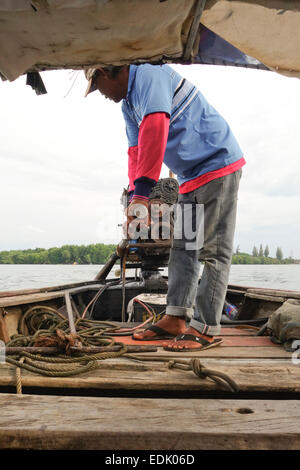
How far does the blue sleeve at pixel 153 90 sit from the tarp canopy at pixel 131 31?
0.70 metres

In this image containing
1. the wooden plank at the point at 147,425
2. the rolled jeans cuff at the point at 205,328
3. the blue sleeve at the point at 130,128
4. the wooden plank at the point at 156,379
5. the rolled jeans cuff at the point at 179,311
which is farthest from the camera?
the blue sleeve at the point at 130,128

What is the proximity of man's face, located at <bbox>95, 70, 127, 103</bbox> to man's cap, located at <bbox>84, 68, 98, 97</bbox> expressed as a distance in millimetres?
34

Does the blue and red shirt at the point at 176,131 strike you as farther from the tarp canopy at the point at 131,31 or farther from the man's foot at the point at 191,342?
the man's foot at the point at 191,342

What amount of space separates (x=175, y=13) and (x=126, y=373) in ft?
5.03

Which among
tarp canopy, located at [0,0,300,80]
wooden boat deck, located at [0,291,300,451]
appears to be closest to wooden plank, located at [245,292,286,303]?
wooden boat deck, located at [0,291,300,451]

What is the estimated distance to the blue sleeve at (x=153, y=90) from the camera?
212 centimetres

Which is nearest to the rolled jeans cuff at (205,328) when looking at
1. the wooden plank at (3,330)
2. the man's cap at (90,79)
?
the wooden plank at (3,330)

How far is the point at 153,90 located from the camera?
2133 millimetres

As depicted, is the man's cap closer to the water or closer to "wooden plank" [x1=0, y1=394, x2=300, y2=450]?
"wooden plank" [x1=0, y1=394, x2=300, y2=450]

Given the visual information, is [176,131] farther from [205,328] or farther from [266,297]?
[266,297]

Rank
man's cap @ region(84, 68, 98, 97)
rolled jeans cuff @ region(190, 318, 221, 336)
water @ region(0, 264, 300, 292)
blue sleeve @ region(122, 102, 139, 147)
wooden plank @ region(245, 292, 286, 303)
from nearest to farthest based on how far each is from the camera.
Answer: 1. rolled jeans cuff @ region(190, 318, 221, 336)
2. man's cap @ region(84, 68, 98, 97)
3. blue sleeve @ region(122, 102, 139, 147)
4. wooden plank @ region(245, 292, 286, 303)
5. water @ region(0, 264, 300, 292)

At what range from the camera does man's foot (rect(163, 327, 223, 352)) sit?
196 cm

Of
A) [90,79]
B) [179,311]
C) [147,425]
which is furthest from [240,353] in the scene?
[90,79]
